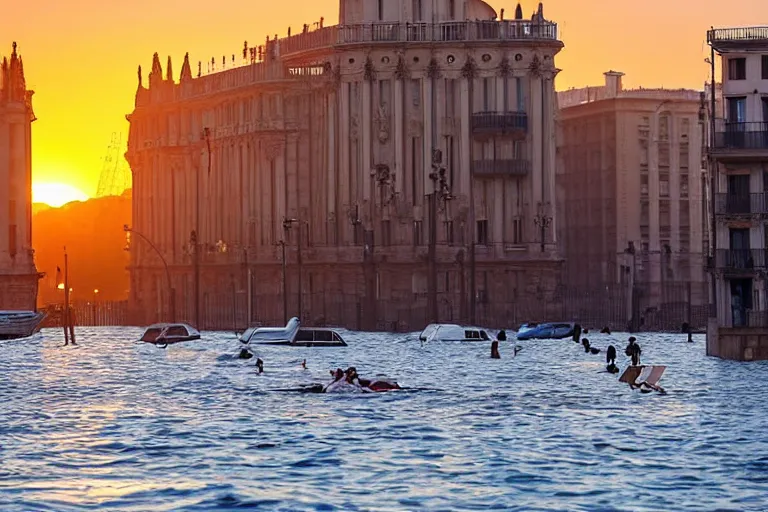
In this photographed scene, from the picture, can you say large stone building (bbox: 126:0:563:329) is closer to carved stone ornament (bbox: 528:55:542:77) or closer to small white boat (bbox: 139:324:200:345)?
carved stone ornament (bbox: 528:55:542:77)

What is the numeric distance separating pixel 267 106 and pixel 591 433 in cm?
12031

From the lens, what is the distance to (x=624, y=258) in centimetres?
17375

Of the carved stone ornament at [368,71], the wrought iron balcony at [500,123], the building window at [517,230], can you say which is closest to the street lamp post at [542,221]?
the building window at [517,230]

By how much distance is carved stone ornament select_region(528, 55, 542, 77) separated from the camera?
160250mm

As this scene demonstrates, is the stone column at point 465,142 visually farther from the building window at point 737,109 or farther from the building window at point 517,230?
the building window at point 737,109

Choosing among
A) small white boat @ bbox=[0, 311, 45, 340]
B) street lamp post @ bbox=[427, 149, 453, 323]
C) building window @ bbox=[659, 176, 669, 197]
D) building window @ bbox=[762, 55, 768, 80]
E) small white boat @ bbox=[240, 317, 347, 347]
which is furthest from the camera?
building window @ bbox=[659, 176, 669, 197]

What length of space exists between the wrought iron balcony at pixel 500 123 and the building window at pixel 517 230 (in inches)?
285

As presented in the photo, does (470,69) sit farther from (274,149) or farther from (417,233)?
(274,149)

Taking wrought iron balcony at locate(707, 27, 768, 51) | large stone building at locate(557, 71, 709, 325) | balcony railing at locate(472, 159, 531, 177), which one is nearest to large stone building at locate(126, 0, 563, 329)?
balcony railing at locate(472, 159, 531, 177)

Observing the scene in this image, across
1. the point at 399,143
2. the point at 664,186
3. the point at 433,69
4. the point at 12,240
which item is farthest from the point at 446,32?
the point at 12,240

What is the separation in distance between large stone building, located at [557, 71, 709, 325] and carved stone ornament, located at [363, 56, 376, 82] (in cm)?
2909

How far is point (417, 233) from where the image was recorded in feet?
526

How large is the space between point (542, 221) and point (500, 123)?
29.3 feet

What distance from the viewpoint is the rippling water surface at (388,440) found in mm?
41469
